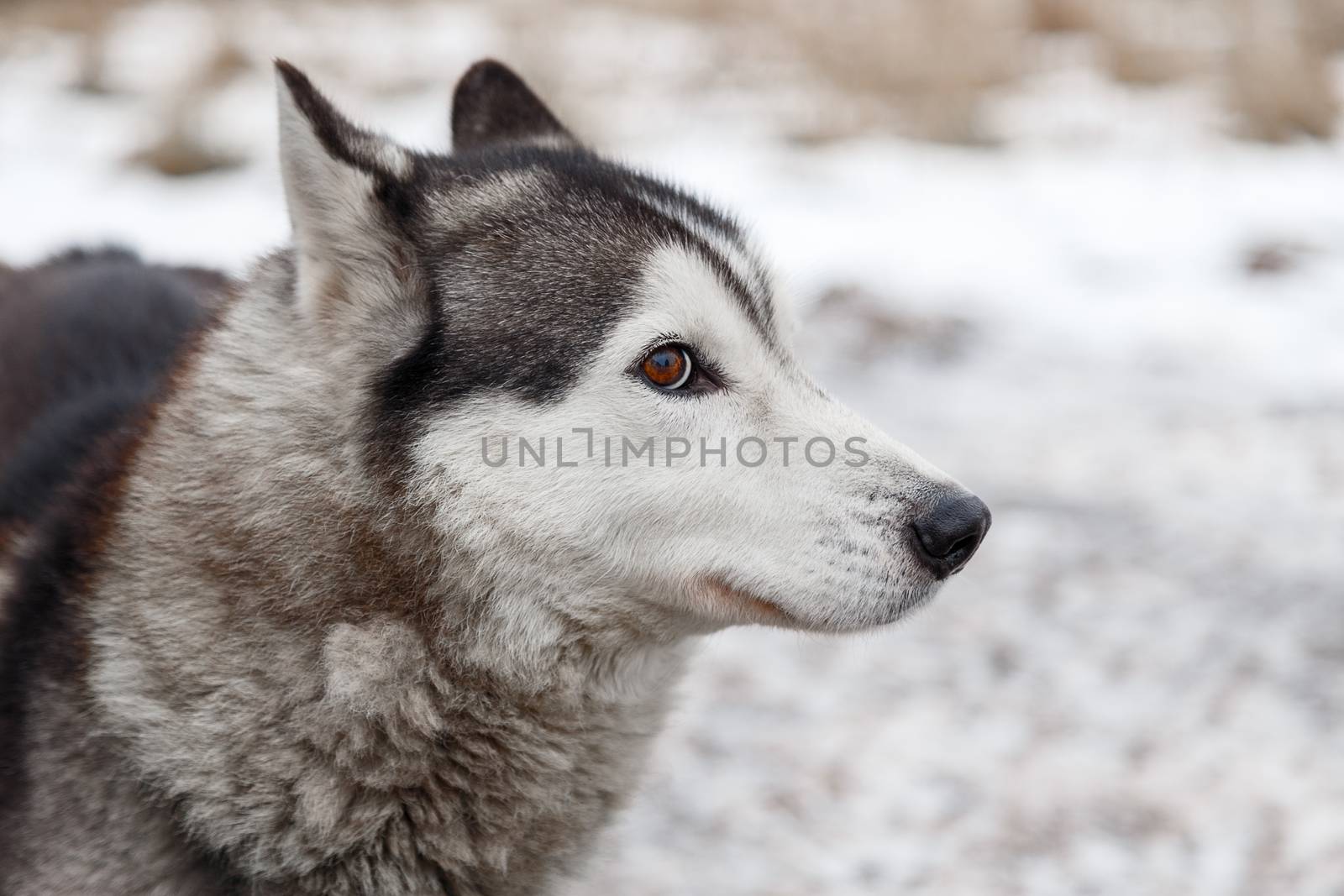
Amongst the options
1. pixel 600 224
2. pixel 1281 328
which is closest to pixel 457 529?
pixel 600 224

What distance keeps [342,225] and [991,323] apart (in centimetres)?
674

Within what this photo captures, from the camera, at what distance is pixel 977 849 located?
3.89m

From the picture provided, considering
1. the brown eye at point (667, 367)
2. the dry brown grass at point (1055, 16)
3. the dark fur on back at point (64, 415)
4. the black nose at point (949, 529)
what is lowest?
the dark fur on back at point (64, 415)

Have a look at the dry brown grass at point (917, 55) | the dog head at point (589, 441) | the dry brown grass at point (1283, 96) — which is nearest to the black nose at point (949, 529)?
the dog head at point (589, 441)

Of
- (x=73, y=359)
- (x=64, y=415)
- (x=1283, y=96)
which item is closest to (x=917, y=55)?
(x=1283, y=96)

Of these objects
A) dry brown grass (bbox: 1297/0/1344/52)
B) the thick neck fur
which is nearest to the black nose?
the thick neck fur

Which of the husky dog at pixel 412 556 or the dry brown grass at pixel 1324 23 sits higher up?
the dry brown grass at pixel 1324 23

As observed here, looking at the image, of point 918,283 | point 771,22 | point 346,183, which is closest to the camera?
point 346,183

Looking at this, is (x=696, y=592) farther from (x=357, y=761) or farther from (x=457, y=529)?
(x=357, y=761)

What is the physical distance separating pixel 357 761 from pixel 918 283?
24.7ft

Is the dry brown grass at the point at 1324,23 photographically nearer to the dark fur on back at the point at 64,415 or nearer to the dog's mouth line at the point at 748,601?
the dark fur on back at the point at 64,415

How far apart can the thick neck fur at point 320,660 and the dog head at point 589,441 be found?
63 millimetres

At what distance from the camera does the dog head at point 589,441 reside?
2574 millimetres

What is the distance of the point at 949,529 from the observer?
8.42 feet
